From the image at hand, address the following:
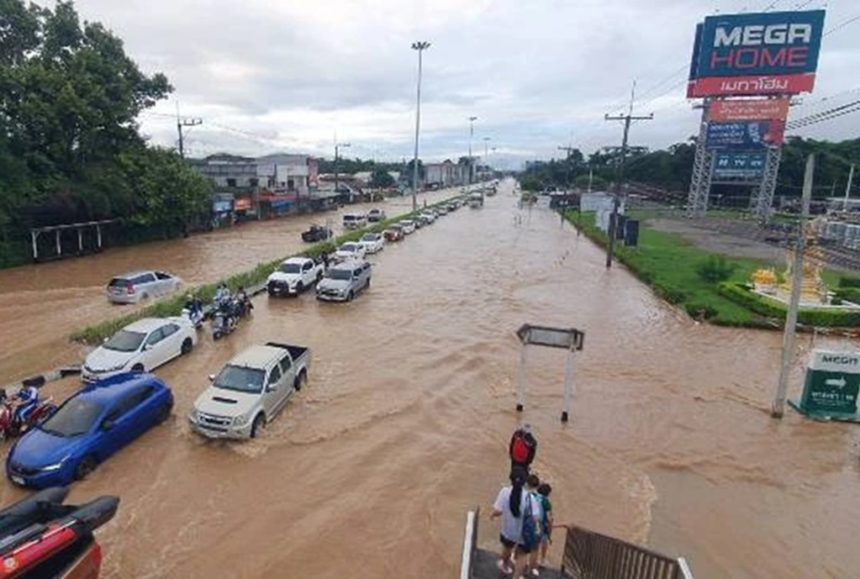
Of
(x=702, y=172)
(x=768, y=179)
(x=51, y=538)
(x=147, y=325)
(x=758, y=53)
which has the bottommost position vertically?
(x=147, y=325)

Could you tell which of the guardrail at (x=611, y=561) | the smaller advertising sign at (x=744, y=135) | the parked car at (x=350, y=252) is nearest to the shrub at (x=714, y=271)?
the parked car at (x=350, y=252)

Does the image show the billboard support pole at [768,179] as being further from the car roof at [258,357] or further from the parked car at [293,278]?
the car roof at [258,357]

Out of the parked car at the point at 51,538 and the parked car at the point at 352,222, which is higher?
the parked car at the point at 51,538

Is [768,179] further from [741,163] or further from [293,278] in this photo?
[293,278]

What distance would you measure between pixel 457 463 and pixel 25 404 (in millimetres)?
8865

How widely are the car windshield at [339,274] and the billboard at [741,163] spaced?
4486cm

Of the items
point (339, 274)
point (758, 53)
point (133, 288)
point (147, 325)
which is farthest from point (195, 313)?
point (758, 53)

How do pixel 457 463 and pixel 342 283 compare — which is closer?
pixel 457 463

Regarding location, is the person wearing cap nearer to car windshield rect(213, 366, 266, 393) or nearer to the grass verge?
car windshield rect(213, 366, 266, 393)

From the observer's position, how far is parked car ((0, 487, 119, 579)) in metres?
5.86

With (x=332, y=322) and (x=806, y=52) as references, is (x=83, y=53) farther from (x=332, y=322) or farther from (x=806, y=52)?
(x=806, y=52)

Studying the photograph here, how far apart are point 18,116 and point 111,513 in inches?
1377

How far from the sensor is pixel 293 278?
83.5 ft

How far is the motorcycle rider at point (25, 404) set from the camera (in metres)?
11.8
